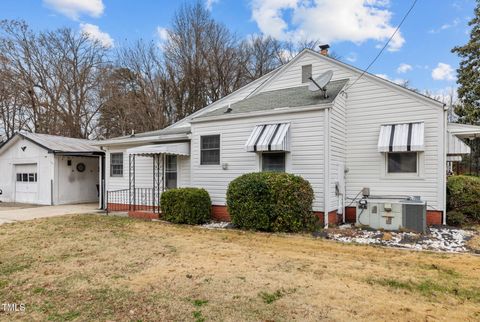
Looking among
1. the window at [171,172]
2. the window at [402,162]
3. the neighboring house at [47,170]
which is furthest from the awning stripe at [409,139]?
the neighboring house at [47,170]

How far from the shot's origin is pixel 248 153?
1008 centimetres

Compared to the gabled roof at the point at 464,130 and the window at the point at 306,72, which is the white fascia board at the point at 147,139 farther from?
the gabled roof at the point at 464,130

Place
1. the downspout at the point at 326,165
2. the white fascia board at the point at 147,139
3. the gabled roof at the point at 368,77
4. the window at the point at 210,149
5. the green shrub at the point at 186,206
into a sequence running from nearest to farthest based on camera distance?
the downspout at the point at 326,165, the gabled roof at the point at 368,77, the green shrub at the point at 186,206, the window at the point at 210,149, the white fascia board at the point at 147,139

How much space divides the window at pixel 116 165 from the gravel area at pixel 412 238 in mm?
9349

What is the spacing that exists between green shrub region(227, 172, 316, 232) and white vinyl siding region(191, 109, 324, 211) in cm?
69

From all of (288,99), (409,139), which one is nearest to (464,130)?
(409,139)

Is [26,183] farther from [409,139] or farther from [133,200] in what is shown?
[409,139]

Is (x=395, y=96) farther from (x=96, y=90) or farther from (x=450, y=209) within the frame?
(x=96, y=90)

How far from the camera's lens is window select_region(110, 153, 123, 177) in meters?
13.5

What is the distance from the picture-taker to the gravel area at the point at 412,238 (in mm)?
6961

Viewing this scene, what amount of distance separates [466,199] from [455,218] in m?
0.82

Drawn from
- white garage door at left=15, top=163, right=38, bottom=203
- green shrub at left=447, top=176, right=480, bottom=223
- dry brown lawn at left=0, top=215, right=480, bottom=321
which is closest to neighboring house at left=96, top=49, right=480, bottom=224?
green shrub at left=447, top=176, right=480, bottom=223

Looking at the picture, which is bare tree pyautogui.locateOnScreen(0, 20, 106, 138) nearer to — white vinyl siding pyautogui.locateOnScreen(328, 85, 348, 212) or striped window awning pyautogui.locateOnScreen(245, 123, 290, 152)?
striped window awning pyautogui.locateOnScreen(245, 123, 290, 152)

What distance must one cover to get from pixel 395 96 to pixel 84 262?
9.90 meters
